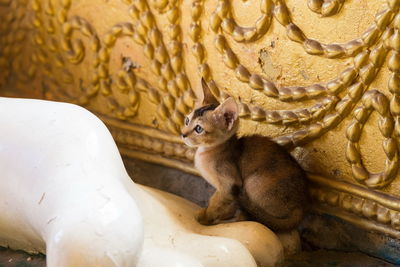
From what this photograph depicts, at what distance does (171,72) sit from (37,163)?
0.47m

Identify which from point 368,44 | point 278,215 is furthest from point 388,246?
point 368,44

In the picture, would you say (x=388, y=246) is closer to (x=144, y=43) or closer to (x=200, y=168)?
(x=200, y=168)

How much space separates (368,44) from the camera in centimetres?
135

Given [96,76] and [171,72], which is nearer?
[171,72]

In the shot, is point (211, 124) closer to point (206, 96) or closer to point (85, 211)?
point (206, 96)

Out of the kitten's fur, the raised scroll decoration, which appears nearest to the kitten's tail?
the kitten's fur

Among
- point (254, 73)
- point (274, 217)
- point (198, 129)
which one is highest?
point (254, 73)

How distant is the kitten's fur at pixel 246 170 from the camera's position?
145 centimetres

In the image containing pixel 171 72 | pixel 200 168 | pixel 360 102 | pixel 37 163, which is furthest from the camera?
pixel 171 72

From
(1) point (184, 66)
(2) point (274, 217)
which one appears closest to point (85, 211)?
(2) point (274, 217)

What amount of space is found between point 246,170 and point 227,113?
134 millimetres

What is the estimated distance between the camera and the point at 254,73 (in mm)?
1528

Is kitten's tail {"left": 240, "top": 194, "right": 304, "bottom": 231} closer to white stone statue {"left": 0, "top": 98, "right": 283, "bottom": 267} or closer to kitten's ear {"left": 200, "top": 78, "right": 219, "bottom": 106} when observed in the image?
white stone statue {"left": 0, "top": 98, "right": 283, "bottom": 267}

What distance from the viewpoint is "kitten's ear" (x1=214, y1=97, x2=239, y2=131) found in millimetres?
1420
